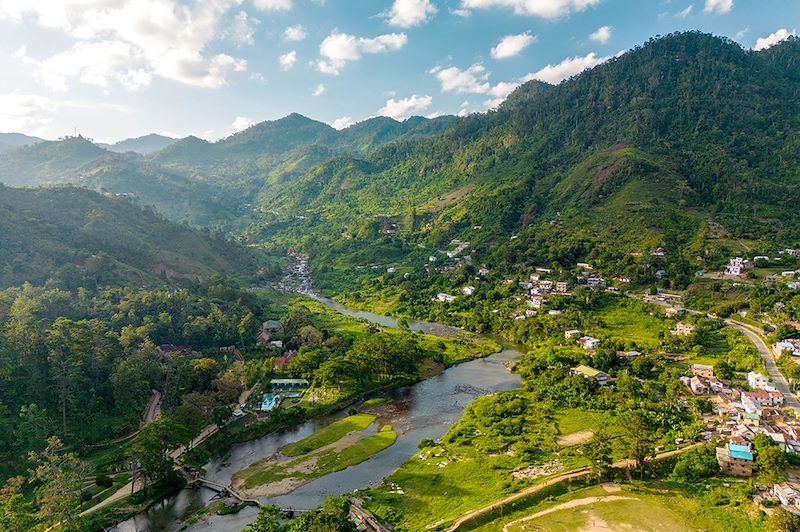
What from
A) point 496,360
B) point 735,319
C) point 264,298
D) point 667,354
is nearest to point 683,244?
point 735,319

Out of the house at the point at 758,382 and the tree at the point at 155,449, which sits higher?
the tree at the point at 155,449

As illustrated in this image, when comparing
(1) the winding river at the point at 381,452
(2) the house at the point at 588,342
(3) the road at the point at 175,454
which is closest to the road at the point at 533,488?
(1) the winding river at the point at 381,452

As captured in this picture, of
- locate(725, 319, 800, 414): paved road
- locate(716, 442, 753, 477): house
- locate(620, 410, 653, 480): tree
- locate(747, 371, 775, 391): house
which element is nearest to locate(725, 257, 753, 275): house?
locate(725, 319, 800, 414): paved road

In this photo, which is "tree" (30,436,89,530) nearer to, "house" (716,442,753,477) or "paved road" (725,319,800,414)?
"house" (716,442,753,477)

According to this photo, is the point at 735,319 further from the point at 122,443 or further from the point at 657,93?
the point at 657,93

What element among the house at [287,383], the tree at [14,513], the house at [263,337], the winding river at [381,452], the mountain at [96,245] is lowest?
the winding river at [381,452]

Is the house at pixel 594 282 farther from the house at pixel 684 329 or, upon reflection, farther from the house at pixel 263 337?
the house at pixel 263 337
